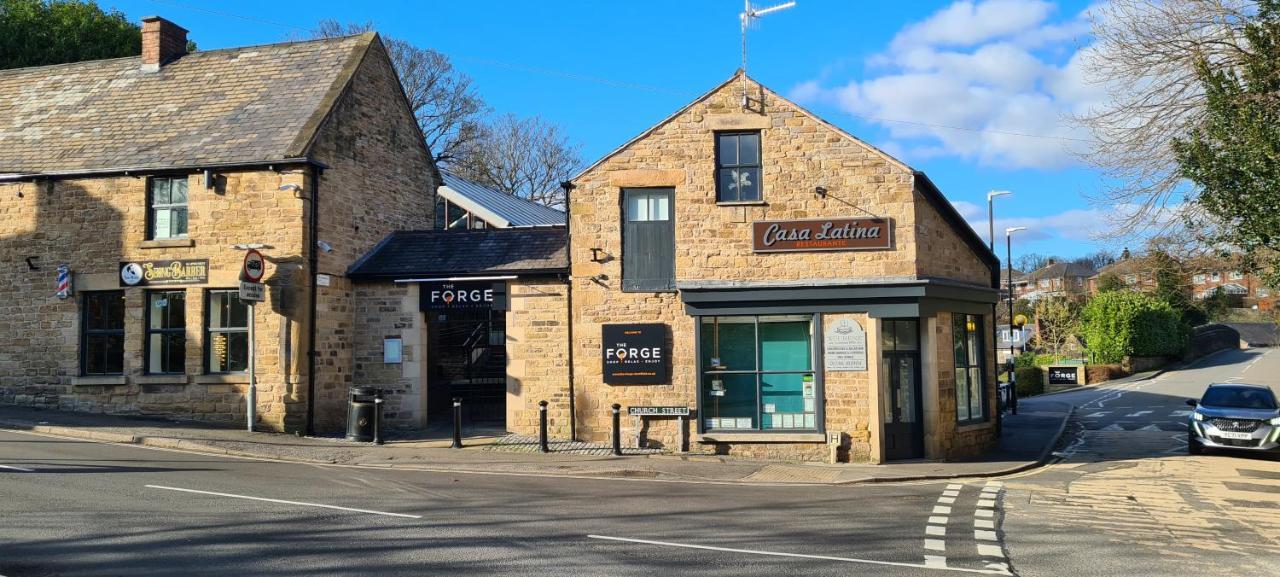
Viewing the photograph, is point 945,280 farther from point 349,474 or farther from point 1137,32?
point 349,474

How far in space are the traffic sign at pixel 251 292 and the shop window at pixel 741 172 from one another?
933 cm

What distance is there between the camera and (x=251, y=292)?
17.3 metres

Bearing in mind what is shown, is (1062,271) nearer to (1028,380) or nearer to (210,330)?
(1028,380)

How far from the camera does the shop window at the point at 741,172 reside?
1725cm

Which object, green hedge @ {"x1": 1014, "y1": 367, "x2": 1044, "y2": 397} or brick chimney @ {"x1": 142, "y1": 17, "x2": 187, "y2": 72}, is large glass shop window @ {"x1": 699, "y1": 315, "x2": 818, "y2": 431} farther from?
green hedge @ {"x1": 1014, "y1": 367, "x2": 1044, "y2": 397}

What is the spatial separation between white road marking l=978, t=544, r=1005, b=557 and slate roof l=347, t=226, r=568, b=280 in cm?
1064

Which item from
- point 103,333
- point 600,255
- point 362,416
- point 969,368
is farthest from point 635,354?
point 103,333

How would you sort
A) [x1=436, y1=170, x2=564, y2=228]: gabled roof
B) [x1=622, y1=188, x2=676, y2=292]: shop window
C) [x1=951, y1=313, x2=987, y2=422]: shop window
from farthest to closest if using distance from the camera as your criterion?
1. [x1=436, y1=170, x2=564, y2=228]: gabled roof
2. [x1=951, y1=313, x2=987, y2=422]: shop window
3. [x1=622, y1=188, x2=676, y2=292]: shop window

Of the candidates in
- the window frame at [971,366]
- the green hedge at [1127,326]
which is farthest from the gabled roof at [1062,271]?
the window frame at [971,366]

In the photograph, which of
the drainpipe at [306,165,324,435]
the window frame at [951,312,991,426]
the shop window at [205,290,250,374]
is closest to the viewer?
the window frame at [951,312,991,426]

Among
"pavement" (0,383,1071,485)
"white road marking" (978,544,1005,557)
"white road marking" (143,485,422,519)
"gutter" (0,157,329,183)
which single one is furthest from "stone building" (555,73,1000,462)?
"white road marking" (143,485,422,519)

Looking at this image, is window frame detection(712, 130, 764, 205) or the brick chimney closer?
window frame detection(712, 130, 764, 205)

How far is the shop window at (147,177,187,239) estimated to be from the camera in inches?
750

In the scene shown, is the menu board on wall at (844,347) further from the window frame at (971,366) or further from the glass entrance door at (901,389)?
the window frame at (971,366)
